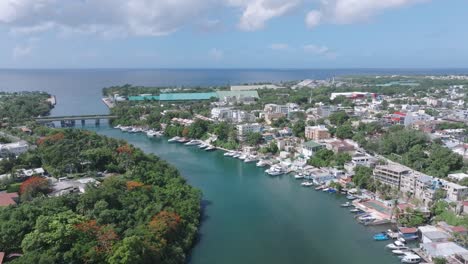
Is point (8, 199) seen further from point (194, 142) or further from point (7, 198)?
point (194, 142)

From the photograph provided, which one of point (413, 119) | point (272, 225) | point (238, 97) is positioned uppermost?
point (238, 97)

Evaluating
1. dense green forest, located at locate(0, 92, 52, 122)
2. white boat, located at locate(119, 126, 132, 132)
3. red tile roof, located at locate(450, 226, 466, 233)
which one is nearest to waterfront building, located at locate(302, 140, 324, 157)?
red tile roof, located at locate(450, 226, 466, 233)

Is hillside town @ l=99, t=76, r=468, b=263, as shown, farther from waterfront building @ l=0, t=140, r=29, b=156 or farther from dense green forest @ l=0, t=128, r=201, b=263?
waterfront building @ l=0, t=140, r=29, b=156

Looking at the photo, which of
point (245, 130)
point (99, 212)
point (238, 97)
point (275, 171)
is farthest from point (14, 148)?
point (238, 97)

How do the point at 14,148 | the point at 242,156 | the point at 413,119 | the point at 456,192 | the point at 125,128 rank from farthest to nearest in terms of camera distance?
1. the point at 125,128
2. the point at 413,119
3. the point at 242,156
4. the point at 14,148
5. the point at 456,192

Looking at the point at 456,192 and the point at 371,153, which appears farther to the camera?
the point at 371,153

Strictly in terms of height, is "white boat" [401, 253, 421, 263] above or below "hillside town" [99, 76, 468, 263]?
below
